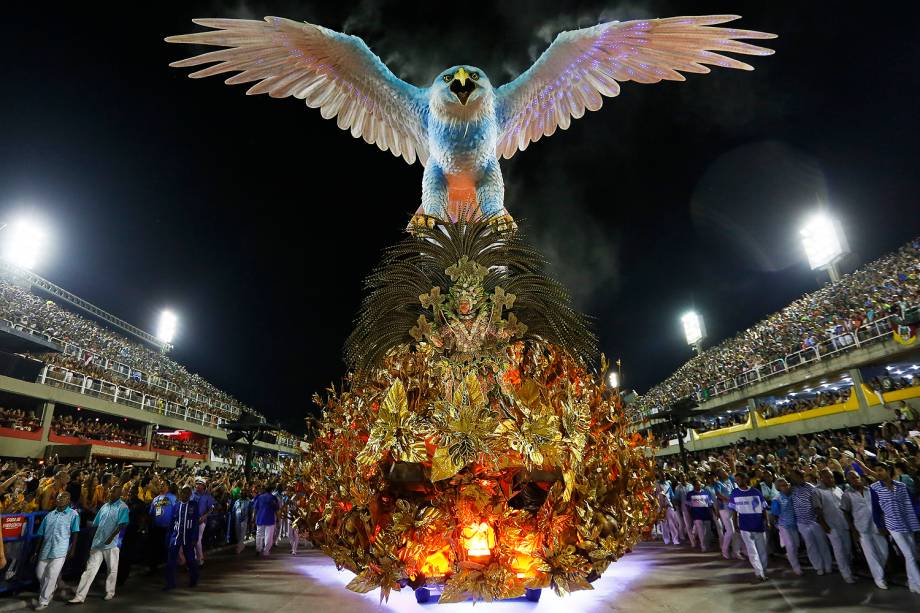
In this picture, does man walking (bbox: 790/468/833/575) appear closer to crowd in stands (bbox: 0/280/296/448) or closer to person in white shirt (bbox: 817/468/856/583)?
person in white shirt (bbox: 817/468/856/583)

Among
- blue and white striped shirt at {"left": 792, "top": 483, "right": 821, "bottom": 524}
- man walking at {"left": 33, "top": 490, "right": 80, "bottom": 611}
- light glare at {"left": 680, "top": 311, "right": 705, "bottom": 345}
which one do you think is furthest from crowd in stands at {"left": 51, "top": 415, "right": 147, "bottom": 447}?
light glare at {"left": 680, "top": 311, "right": 705, "bottom": 345}

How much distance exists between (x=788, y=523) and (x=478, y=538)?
19.9 ft

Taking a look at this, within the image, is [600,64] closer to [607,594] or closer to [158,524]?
[607,594]

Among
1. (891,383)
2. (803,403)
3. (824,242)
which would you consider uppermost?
(824,242)

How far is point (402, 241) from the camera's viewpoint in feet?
12.7

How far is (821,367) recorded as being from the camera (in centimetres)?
2159

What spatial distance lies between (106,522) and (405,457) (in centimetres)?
543

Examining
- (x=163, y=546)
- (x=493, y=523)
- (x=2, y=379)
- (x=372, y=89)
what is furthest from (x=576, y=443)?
(x=2, y=379)

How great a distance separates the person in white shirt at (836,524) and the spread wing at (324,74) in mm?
6931

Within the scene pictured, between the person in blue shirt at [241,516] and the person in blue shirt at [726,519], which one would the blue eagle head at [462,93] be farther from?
the person in blue shirt at [241,516]

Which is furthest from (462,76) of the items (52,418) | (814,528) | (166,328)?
(166,328)

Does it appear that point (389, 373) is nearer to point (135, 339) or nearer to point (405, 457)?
point (405, 457)

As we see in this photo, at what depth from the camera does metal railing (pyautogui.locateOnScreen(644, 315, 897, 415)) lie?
1888 cm

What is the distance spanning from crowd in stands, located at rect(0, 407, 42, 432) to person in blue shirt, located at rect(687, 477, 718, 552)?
72.0 feet
